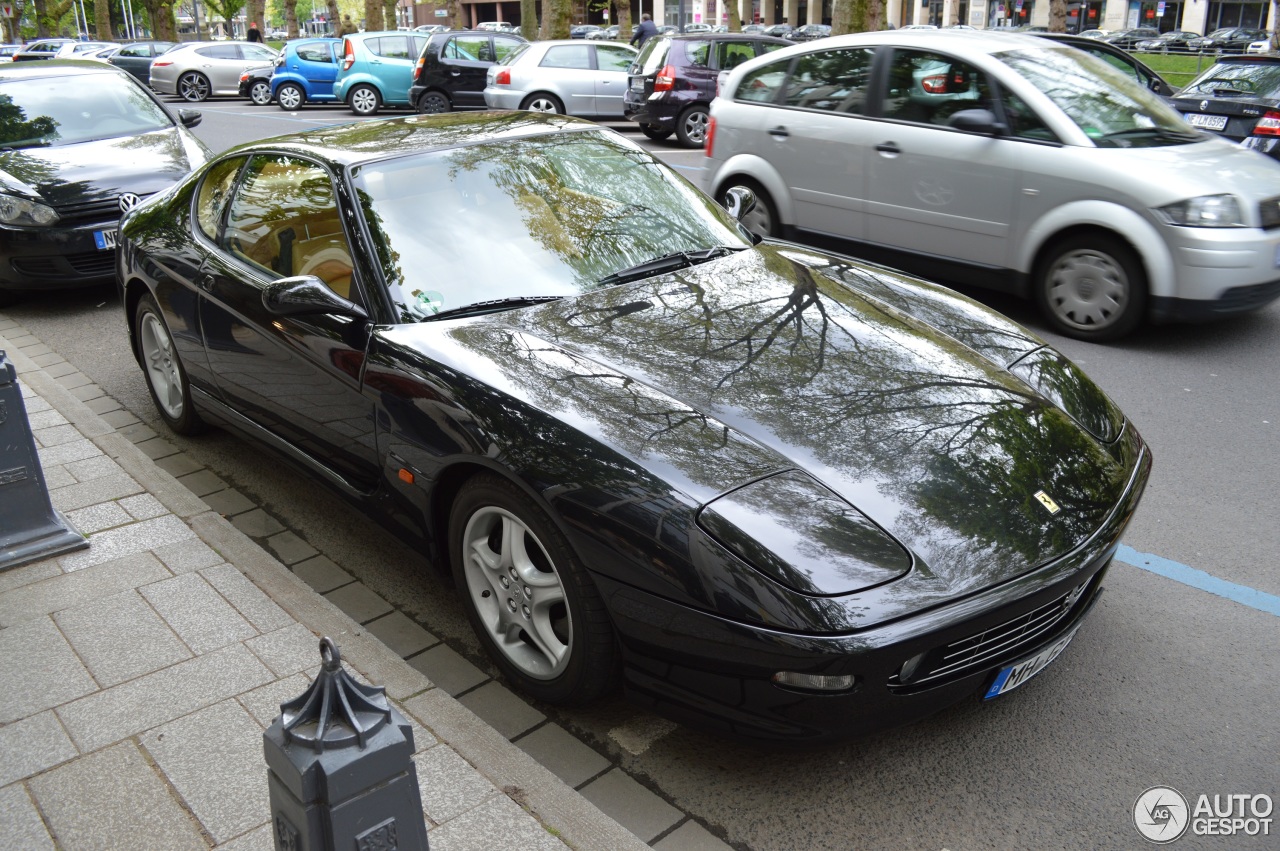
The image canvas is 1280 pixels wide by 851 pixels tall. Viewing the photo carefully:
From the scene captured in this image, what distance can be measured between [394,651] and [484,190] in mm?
1679

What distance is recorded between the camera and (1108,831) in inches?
105

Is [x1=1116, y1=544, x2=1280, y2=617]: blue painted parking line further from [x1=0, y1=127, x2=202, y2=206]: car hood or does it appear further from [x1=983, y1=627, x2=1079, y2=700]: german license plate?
[x1=0, y1=127, x2=202, y2=206]: car hood

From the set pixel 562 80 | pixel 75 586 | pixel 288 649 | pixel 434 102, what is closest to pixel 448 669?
pixel 288 649

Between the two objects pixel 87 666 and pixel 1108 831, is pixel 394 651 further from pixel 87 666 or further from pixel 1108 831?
pixel 1108 831

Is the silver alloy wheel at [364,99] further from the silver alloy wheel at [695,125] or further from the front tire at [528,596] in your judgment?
the front tire at [528,596]

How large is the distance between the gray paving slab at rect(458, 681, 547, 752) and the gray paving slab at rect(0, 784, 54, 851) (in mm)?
1089

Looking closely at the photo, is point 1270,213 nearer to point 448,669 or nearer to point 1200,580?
point 1200,580

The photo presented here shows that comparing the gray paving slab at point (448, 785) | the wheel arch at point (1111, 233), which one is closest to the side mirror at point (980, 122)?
the wheel arch at point (1111, 233)

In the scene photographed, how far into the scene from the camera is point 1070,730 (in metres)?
3.03

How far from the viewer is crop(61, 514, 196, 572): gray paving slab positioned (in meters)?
4.02

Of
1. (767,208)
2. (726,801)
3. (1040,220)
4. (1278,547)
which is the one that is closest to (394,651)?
(726,801)

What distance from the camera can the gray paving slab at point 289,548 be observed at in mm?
4223

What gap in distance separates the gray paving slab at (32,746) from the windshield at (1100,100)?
19.9ft

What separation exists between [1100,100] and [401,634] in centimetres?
551
